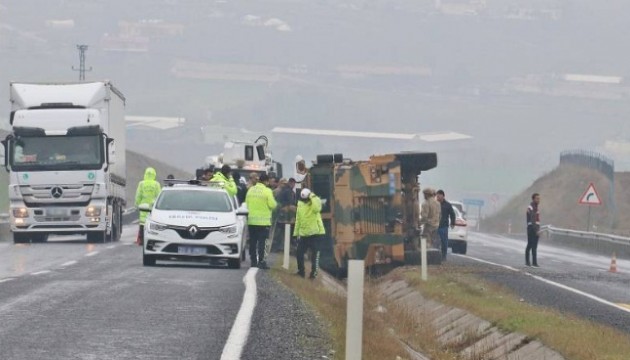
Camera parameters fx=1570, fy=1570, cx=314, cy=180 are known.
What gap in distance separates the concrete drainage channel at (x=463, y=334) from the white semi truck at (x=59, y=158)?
11.4m

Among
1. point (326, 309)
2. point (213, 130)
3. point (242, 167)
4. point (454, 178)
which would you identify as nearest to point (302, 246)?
point (326, 309)

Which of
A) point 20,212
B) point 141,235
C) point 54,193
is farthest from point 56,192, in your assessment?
point 141,235

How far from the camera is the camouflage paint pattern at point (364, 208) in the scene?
3005cm

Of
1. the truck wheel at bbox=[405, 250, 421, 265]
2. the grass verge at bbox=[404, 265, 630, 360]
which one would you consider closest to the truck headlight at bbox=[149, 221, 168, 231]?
the grass verge at bbox=[404, 265, 630, 360]

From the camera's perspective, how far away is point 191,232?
86.4ft

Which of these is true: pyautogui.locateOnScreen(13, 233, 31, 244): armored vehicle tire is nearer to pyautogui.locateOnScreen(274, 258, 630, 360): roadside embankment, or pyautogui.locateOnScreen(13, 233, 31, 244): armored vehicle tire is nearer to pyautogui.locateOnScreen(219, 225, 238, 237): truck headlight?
pyautogui.locateOnScreen(274, 258, 630, 360): roadside embankment

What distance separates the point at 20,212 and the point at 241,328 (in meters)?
23.6

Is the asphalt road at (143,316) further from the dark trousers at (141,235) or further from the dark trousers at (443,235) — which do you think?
the dark trousers at (443,235)

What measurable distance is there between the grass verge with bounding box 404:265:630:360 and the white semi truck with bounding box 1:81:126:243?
36.2 feet

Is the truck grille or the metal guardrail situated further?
the metal guardrail

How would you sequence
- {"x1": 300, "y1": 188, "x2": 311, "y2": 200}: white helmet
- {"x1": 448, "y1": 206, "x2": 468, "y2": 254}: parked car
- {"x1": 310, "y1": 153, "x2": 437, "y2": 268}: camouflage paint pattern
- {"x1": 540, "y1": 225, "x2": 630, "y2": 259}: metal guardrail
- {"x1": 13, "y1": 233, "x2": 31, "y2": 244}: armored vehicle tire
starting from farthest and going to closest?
{"x1": 540, "y1": 225, "x2": 630, "y2": 259}: metal guardrail → {"x1": 448, "y1": 206, "x2": 468, "y2": 254}: parked car → {"x1": 13, "y1": 233, "x2": 31, "y2": 244}: armored vehicle tire → {"x1": 310, "y1": 153, "x2": 437, "y2": 268}: camouflage paint pattern → {"x1": 300, "y1": 188, "x2": 311, "y2": 200}: white helmet

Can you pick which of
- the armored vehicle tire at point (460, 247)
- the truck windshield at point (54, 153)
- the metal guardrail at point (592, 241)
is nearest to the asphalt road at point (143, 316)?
the truck windshield at point (54, 153)

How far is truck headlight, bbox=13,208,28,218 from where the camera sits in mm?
37469

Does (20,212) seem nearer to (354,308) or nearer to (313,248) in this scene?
(313,248)
